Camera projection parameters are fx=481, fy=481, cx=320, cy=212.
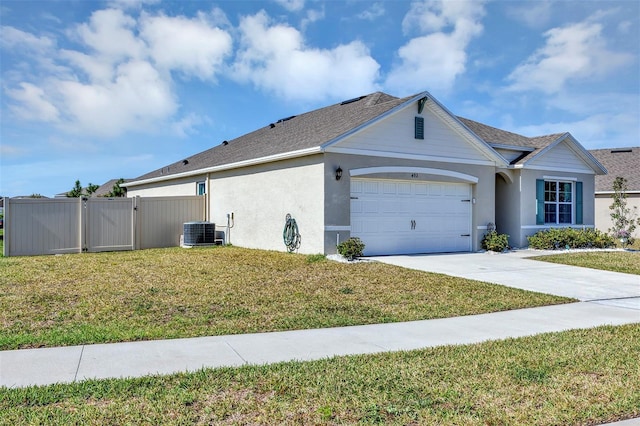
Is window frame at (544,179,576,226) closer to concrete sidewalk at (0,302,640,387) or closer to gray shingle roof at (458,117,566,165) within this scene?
gray shingle roof at (458,117,566,165)

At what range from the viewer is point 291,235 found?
15391mm

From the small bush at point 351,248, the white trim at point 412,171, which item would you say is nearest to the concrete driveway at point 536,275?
the small bush at point 351,248

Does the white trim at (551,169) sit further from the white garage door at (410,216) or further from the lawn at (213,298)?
the lawn at (213,298)

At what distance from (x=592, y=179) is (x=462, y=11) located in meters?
10.5

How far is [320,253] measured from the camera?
14086 mm

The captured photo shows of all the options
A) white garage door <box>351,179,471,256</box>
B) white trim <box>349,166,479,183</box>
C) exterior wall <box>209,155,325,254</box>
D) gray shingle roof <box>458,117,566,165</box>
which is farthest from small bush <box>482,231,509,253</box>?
exterior wall <box>209,155,325,254</box>

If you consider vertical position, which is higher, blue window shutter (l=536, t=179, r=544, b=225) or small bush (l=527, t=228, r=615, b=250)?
blue window shutter (l=536, t=179, r=544, b=225)

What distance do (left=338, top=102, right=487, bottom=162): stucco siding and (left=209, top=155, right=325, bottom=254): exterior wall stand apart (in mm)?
1675

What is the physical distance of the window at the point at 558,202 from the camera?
773 inches

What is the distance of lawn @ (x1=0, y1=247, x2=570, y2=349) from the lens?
658 cm

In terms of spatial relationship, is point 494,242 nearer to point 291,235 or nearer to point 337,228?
point 337,228

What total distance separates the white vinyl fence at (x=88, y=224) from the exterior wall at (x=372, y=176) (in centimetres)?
825

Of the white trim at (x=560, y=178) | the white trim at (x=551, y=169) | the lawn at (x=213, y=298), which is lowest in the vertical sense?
the lawn at (x=213, y=298)

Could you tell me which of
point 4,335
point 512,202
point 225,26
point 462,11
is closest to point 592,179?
point 512,202
